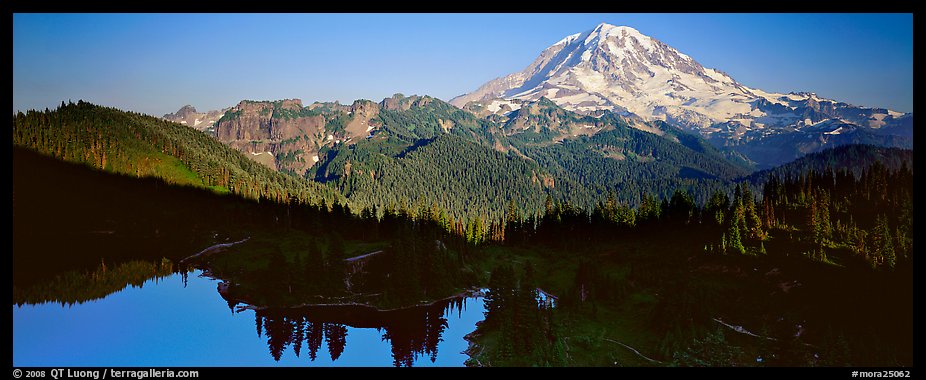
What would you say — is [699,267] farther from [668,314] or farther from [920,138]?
[920,138]

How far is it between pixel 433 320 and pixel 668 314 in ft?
148

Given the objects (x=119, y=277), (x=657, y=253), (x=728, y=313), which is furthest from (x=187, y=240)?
(x=728, y=313)

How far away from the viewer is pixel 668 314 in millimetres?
98500

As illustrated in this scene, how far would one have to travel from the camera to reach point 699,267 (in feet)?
440

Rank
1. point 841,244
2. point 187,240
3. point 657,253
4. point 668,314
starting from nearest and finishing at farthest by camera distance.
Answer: point 668,314
point 841,244
point 657,253
point 187,240
